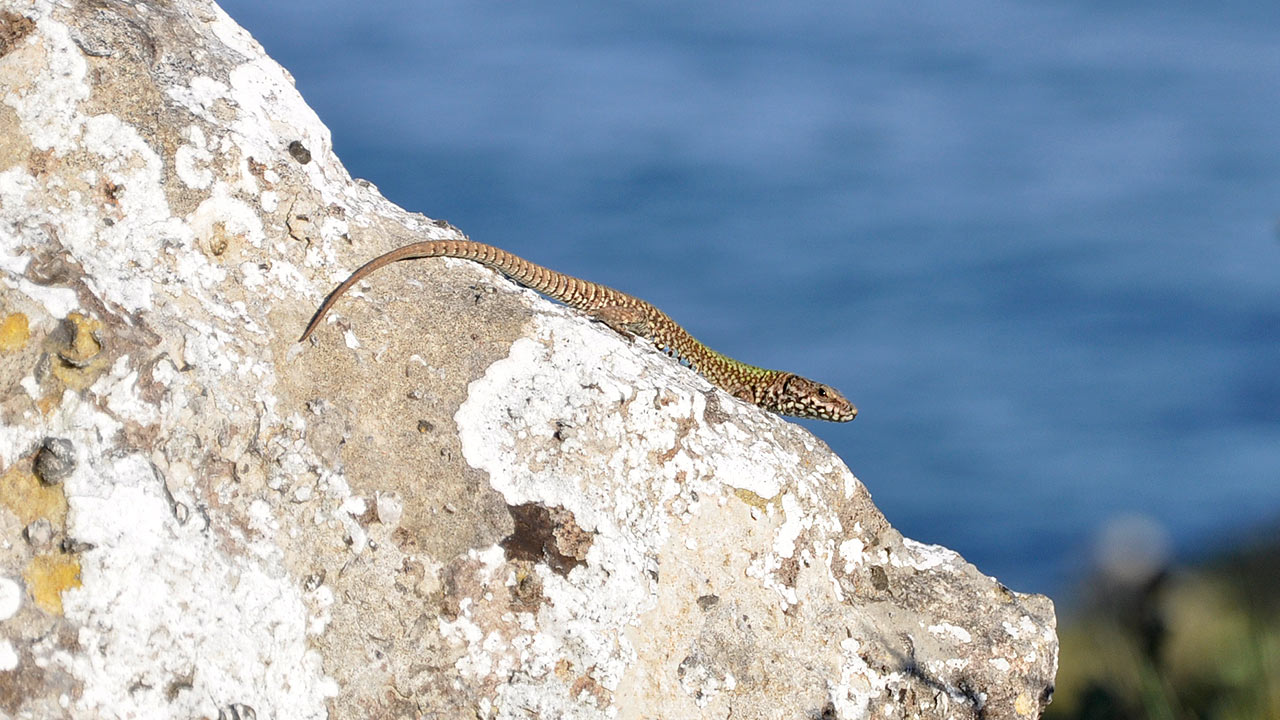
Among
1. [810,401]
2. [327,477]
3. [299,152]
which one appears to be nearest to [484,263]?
[299,152]

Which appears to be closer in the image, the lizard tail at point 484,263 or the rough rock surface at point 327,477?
the rough rock surface at point 327,477

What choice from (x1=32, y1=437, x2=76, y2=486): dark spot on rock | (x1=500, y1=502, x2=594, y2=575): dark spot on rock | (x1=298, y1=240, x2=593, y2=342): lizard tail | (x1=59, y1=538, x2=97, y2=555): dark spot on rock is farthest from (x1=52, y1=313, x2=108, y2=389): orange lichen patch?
(x1=500, y1=502, x2=594, y2=575): dark spot on rock

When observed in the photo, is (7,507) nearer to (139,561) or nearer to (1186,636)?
(139,561)

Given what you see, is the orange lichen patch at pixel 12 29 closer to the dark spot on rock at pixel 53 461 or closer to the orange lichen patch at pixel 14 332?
the orange lichen patch at pixel 14 332

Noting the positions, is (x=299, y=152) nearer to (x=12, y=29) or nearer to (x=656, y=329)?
(x=12, y=29)

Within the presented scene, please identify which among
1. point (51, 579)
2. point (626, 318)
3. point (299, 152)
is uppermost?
point (626, 318)

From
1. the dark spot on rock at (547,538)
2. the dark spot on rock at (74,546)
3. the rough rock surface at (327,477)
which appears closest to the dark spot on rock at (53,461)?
the rough rock surface at (327,477)

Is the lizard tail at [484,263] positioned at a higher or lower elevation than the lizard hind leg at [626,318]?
lower

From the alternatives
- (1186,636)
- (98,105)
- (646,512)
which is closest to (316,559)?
(646,512)
